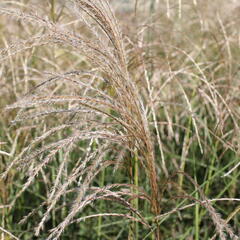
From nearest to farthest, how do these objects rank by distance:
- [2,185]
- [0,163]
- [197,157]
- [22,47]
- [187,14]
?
[22,47]
[2,185]
[0,163]
[197,157]
[187,14]

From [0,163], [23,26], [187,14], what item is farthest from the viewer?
[187,14]

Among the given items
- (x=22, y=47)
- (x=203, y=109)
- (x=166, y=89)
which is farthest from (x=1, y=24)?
(x=22, y=47)

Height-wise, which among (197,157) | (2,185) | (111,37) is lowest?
(197,157)

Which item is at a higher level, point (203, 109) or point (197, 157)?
point (203, 109)

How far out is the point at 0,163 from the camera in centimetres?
202

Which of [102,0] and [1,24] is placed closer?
[102,0]

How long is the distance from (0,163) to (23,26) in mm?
1094

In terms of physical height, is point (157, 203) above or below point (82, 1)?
below

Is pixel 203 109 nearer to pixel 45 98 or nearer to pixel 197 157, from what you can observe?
pixel 197 157

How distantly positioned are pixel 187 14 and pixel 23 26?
1636 mm

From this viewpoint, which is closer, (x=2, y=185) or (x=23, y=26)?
(x=2, y=185)

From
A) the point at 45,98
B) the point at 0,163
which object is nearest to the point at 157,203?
the point at 45,98

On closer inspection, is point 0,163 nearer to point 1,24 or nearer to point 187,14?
point 1,24

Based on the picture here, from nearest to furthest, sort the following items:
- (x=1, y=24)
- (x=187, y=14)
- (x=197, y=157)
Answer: (x=197, y=157) → (x=1, y=24) → (x=187, y=14)
